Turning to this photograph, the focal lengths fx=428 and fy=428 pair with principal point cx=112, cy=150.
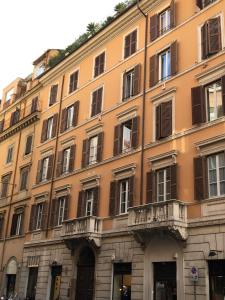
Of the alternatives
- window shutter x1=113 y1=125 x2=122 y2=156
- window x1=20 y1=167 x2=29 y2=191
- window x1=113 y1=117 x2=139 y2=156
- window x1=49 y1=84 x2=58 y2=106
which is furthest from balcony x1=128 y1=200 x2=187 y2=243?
window x1=49 y1=84 x2=58 y2=106

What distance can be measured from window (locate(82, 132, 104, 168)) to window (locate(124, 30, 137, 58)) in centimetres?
515

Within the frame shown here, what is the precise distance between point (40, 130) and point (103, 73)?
808cm

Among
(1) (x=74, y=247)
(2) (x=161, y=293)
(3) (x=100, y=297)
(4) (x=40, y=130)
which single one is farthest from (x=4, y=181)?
(2) (x=161, y=293)

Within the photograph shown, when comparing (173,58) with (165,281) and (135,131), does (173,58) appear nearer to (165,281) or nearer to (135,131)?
(135,131)

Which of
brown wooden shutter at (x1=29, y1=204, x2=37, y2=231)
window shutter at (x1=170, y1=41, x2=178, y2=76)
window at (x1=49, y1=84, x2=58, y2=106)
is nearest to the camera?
window shutter at (x1=170, y1=41, x2=178, y2=76)

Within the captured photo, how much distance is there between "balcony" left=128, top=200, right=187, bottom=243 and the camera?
58.8 ft

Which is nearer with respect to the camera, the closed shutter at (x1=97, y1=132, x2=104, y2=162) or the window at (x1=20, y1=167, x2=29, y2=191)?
the closed shutter at (x1=97, y1=132, x2=104, y2=162)

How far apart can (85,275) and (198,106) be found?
35.8ft

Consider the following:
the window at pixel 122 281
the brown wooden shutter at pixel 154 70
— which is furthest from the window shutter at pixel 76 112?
the window at pixel 122 281

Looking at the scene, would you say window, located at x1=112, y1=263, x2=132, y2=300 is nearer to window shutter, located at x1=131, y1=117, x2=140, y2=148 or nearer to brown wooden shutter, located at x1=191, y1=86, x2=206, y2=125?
window shutter, located at x1=131, y1=117, x2=140, y2=148

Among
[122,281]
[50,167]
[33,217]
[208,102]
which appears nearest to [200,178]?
[208,102]

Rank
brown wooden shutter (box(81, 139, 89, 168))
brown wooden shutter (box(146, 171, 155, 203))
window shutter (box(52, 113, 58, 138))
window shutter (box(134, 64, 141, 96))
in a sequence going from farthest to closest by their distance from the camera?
window shutter (box(52, 113, 58, 138)) < brown wooden shutter (box(81, 139, 89, 168)) < window shutter (box(134, 64, 141, 96)) < brown wooden shutter (box(146, 171, 155, 203))

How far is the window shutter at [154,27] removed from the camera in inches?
944

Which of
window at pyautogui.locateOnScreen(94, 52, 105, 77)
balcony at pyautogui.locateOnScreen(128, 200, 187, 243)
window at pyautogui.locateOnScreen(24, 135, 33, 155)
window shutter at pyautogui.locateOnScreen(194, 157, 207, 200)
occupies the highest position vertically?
window at pyautogui.locateOnScreen(94, 52, 105, 77)
